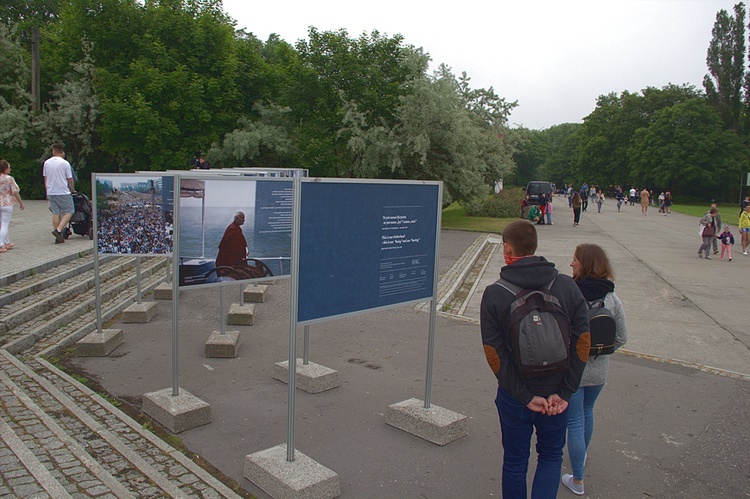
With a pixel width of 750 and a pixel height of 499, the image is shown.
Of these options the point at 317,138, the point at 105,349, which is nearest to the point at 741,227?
the point at 317,138

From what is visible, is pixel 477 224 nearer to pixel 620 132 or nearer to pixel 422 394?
pixel 422 394

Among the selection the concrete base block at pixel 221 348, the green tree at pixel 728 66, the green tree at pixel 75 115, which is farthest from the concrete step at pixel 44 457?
the green tree at pixel 728 66

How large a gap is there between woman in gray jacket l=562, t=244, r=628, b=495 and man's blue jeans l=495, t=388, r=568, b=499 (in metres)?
0.72

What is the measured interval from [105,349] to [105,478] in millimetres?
3560

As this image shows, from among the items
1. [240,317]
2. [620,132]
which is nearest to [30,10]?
[240,317]

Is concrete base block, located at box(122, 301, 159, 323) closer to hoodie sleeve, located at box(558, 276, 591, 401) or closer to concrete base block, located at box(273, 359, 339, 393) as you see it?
concrete base block, located at box(273, 359, 339, 393)

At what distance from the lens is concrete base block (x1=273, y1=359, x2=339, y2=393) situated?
6.09 metres

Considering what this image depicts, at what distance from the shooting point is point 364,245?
447 cm

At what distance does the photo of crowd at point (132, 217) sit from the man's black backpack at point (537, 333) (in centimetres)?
506

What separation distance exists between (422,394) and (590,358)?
244cm

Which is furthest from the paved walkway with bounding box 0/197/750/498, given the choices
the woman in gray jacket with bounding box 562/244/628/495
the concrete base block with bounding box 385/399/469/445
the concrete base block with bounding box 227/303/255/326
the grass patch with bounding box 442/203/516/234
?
the grass patch with bounding box 442/203/516/234

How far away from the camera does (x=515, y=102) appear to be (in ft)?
124

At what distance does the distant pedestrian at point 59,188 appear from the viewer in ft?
37.1

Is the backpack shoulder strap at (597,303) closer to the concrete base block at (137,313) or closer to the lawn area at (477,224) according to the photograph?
the concrete base block at (137,313)
